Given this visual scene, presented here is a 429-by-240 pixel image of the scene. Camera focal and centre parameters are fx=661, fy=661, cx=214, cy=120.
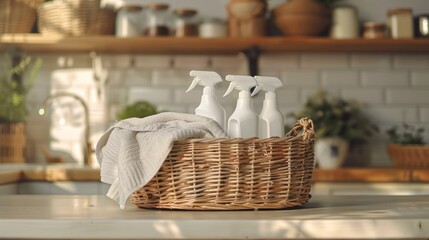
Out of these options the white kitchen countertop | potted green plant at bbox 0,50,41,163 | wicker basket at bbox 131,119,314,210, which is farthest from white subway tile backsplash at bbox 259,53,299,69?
the white kitchen countertop

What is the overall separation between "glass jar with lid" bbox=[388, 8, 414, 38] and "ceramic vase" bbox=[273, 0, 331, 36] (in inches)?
13.6

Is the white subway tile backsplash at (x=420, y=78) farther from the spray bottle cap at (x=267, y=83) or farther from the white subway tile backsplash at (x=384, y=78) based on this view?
the spray bottle cap at (x=267, y=83)

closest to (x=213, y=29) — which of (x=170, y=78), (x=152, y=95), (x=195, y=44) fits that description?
(x=195, y=44)

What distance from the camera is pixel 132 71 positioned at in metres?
3.61

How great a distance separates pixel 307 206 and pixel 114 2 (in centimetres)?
246

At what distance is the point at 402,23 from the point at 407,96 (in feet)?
1.36

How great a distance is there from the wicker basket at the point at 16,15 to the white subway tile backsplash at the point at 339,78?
160 centimetres

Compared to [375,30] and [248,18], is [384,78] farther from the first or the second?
[248,18]

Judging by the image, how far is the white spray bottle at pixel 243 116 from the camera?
1.39 metres

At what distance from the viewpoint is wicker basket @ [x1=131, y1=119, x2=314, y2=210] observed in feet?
4.14

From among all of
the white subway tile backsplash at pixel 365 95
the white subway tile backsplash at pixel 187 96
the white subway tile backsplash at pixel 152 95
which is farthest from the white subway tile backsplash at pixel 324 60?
the white subway tile backsplash at pixel 152 95

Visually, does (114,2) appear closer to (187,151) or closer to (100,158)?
(100,158)

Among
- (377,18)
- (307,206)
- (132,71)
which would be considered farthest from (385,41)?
(307,206)

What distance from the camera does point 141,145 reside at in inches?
52.7
